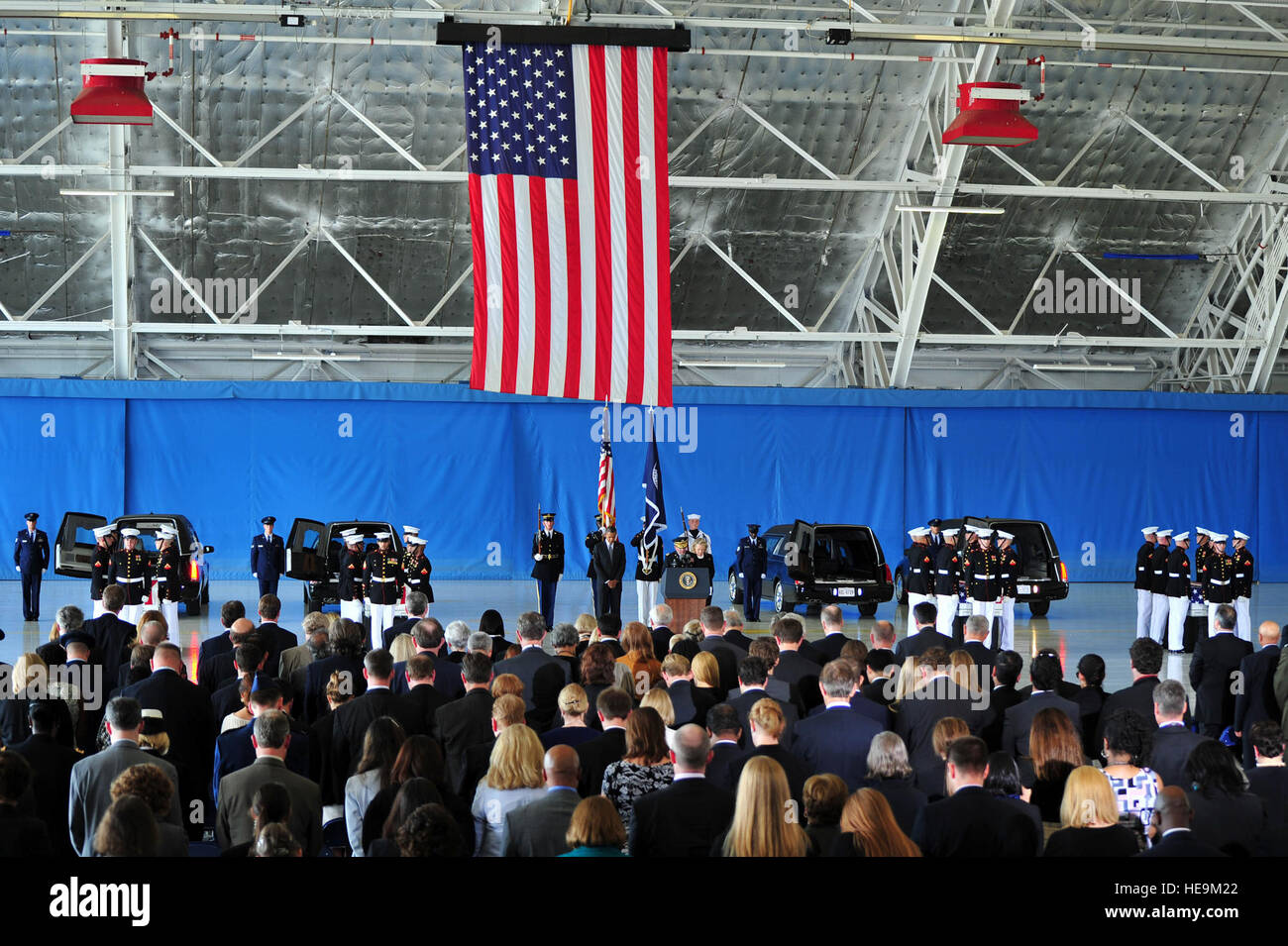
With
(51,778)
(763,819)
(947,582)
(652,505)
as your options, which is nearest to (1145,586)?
(947,582)

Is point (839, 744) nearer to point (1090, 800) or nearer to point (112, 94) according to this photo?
point (1090, 800)

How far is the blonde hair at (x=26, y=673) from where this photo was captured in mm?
8055

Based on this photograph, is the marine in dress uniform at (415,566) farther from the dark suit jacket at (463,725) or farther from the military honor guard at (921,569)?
the dark suit jacket at (463,725)

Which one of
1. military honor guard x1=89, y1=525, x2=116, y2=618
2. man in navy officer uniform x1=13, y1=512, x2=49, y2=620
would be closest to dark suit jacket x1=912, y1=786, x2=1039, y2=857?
military honor guard x1=89, y1=525, x2=116, y2=618

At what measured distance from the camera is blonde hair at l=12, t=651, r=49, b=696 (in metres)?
8.05

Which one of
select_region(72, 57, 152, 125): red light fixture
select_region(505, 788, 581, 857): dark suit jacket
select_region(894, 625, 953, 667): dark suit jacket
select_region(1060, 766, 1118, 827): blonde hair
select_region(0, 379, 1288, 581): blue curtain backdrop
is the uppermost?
select_region(72, 57, 152, 125): red light fixture

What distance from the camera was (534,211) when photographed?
47.1 ft

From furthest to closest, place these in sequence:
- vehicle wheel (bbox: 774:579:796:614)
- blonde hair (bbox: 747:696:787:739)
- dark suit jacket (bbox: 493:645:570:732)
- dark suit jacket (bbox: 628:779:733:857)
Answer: vehicle wheel (bbox: 774:579:796:614), dark suit jacket (bbox: 493:645:570:732), blonde hair (bbox: 747:696:787:739), dark suit jacket (bbox: 628:779:733:857)

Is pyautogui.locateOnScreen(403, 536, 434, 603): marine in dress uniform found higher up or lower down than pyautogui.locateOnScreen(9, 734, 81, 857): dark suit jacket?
higher up

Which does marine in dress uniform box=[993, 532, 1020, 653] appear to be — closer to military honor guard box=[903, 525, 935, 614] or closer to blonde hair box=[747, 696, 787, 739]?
military honor guard box=[903, 525, 935, 614]

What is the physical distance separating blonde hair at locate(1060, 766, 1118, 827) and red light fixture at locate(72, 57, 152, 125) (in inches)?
524

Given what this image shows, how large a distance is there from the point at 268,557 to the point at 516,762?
1556 cm

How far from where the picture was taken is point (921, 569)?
19859 mm
